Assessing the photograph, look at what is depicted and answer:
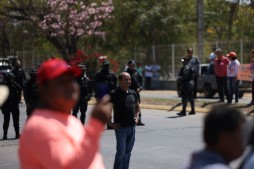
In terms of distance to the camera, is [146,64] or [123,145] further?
[146,64]

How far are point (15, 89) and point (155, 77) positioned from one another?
896 inches

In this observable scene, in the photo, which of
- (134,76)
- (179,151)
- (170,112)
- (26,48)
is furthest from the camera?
(26,48)

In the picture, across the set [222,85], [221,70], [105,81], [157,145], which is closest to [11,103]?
[105,81]

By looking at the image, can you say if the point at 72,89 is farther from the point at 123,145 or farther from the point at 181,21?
the point at 181,21

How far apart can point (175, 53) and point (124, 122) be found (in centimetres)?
2663

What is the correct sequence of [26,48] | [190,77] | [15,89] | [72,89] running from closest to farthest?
[72,89] < [15,89] < [190,77] < [26,48]

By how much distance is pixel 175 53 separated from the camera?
3428 cm

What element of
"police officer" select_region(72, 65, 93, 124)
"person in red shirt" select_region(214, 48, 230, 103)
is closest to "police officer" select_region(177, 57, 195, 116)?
"person in red shirt" select_region(214, 48, 230, 103)

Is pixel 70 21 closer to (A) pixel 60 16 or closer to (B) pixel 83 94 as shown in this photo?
(A) pixel 60 16

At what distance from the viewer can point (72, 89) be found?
11.3 ft

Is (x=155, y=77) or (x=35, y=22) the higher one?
(x=35, y=22)

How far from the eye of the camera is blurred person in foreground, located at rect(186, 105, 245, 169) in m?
2.95

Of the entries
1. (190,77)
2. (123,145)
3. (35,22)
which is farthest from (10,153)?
(35,22)

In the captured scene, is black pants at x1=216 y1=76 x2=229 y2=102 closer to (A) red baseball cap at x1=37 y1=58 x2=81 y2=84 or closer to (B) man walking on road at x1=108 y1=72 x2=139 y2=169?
(B) man walking on road at x1=108 y1=72 x2=139 y2=169
